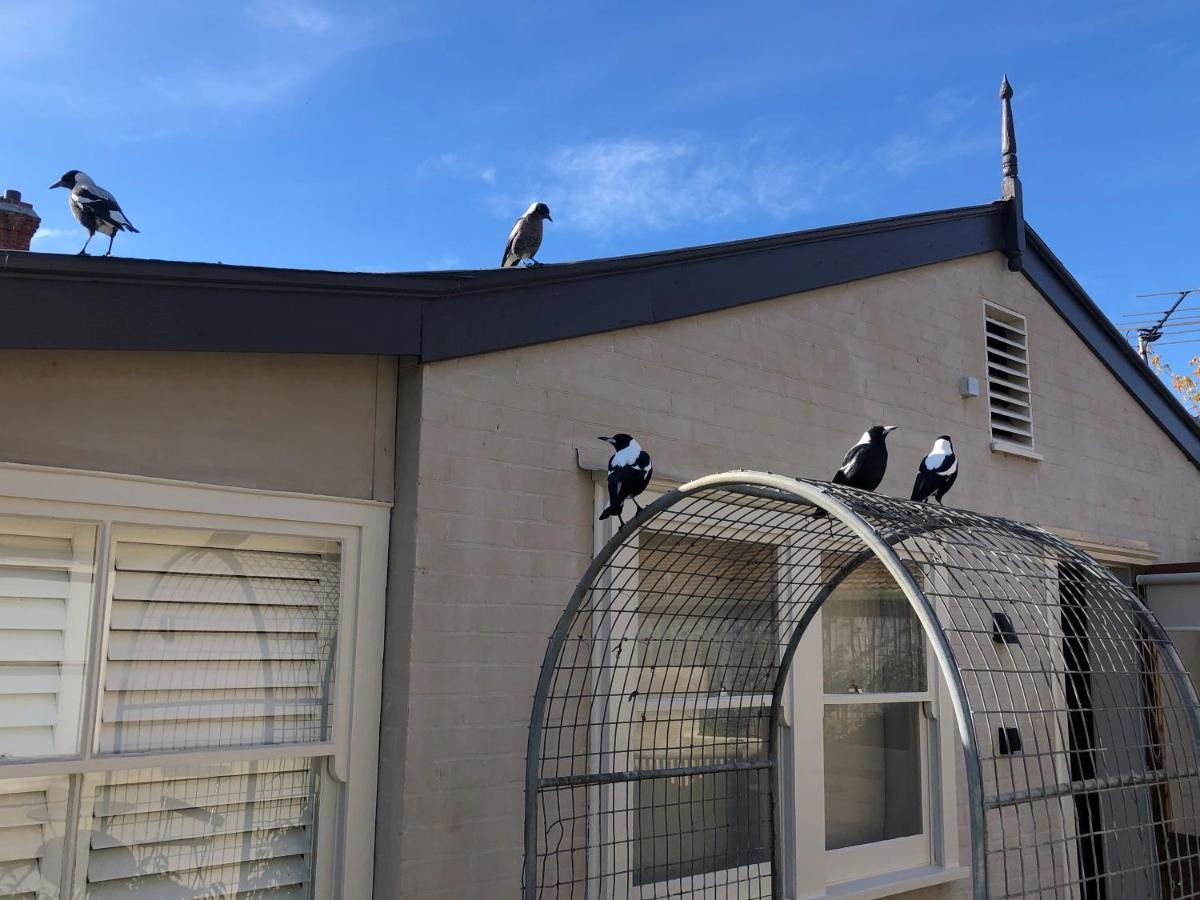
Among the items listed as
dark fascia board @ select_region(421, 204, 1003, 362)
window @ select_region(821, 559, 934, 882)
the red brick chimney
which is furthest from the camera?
the red brick chimney

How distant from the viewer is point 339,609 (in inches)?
140

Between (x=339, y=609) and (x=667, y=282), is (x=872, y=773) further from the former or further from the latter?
(x=339, y=609)

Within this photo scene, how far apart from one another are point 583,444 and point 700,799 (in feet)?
5.29

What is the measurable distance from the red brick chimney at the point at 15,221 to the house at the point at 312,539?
352 centimetres

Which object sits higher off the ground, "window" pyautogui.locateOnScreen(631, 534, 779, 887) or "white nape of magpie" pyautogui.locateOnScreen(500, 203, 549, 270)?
"white nape of magpie" pyautogui.locateOnScreen(500, 203, 549, 270)

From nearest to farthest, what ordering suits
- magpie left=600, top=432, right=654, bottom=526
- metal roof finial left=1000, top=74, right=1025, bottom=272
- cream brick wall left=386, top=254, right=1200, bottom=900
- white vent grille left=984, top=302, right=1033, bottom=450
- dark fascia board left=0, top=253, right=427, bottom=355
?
dark fascia board left=0, top=253, right=427, bottom=355 < cream brick wall left=386, top=254, right=1200, bottom=900 < magpie left=600, top=432, right=654, bottom=526 < white vent grille left=984, top=302, right=1033, bottom=450 < metal roof finial left=1000, top=74, right=1025, bottom=272

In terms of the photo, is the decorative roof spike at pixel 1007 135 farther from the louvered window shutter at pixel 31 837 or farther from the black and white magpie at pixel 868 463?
the louvered window shutter at pixel 31 837

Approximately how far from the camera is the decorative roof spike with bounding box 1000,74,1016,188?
684 centimetres

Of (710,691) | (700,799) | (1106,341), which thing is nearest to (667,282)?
(710,691)

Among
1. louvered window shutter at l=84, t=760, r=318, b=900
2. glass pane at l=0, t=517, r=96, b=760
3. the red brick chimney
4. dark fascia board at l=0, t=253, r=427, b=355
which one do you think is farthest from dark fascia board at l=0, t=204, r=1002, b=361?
the red brick chimney

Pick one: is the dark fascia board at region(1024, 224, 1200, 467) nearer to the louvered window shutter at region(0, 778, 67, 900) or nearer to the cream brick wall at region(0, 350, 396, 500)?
the cream brick wall at region(0, 350, 396, 500)

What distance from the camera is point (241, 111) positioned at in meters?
5.90

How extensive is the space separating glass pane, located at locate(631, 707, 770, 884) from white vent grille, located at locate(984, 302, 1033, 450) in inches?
113

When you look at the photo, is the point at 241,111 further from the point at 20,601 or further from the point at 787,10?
the point at 20,601
